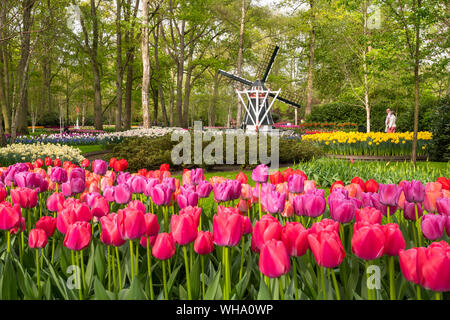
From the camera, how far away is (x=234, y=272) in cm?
164

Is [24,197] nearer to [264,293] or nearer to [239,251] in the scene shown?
[239,251]

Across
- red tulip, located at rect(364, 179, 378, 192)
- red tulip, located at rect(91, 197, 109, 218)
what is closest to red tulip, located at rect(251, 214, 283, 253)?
red tulip, located at rect(91, 197, 109, 218)

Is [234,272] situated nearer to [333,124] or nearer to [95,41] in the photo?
[95,41]

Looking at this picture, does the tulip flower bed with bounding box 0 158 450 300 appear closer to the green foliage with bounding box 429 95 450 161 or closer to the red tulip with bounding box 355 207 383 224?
the red tulip with bounding box 355 207 383 224

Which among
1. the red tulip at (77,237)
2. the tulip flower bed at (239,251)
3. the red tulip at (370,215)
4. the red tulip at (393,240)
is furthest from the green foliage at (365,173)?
the red tulip at (77,237)

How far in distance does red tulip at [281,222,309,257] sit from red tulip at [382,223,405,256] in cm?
26

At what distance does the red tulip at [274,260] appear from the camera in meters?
1.16

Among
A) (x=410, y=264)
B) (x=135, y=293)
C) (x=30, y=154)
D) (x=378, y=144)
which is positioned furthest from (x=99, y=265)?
(x=378, y=144)

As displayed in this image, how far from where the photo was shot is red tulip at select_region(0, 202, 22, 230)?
63.7 inches

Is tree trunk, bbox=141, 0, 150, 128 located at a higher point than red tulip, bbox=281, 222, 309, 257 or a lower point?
higher

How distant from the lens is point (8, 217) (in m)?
1.63

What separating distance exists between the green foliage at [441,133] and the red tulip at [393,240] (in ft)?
34.1

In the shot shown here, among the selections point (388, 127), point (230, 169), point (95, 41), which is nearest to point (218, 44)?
point (95, 41)

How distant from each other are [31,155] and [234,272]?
24.0 ft
